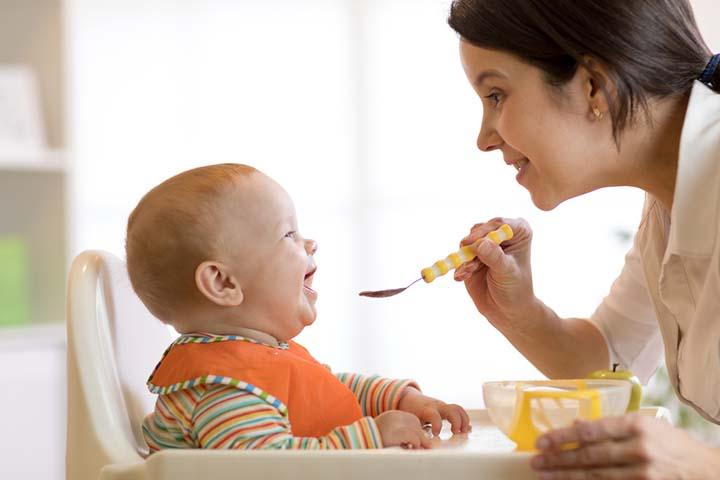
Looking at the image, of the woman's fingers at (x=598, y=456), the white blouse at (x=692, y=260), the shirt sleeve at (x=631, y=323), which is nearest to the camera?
the woman's fingers at (x=598, y=456)

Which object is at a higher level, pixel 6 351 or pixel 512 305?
pixel 512 305

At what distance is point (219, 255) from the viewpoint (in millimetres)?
1174

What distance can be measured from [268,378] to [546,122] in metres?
0.55

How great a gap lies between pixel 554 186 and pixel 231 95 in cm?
232

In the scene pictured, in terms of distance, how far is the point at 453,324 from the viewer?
3.46 meters

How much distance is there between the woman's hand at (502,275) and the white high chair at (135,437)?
25 centimetres

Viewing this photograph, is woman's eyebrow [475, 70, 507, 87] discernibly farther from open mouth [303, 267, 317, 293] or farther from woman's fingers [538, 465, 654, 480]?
woman's fingers [538, 465, 654, 480]

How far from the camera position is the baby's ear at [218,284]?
3.80 ft

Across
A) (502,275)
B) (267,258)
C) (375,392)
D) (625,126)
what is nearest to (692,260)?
(625,126)

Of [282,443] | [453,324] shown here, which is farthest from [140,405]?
[453,324]

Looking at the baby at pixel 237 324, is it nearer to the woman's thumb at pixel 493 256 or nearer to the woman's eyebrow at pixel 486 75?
the woman's thumb at pixel 493 256

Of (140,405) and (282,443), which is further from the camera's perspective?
(140,405)

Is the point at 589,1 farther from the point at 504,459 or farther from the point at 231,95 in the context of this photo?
the point at 231,95

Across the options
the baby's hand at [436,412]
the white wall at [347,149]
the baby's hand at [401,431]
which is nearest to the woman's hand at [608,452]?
the baby's hand at [401,431]
